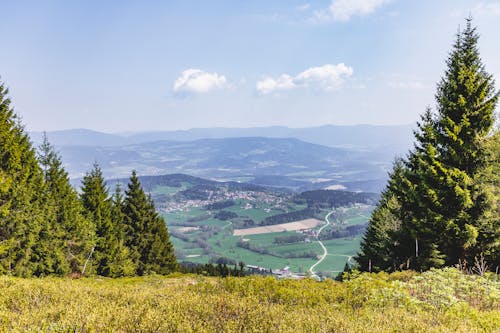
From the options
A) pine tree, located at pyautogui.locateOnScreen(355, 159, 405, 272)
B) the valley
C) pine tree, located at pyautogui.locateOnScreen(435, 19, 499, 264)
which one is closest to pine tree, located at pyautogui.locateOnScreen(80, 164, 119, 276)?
pine tree, located at pyautogui.locateOnScreen(355, 159, 405, 272)

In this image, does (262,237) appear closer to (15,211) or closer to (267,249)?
(267,249)

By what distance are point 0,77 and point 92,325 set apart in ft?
82.1

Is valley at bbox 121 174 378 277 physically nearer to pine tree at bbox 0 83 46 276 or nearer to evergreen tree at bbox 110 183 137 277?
evergreen tree at bbox 110 183 137 277

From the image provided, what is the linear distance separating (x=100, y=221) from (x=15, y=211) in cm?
1114

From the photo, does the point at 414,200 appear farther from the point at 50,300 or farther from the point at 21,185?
the point at 21,185

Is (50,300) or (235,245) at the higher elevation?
(50,300)

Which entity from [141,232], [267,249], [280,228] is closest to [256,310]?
[141,232]

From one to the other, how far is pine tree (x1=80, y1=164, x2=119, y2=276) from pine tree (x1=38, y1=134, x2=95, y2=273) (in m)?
1.46

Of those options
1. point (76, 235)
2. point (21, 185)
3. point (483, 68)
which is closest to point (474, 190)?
point (483, 68)

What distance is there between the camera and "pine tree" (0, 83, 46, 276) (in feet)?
67.1

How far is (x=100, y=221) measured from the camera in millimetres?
31969

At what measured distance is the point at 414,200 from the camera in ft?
63.1

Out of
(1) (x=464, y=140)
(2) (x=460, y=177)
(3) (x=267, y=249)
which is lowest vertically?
(3) (x=267, y=249)

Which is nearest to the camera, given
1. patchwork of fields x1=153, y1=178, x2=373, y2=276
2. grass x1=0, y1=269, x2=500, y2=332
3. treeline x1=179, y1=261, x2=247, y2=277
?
grass x1=0, y1=269, x2=500, y2=332
